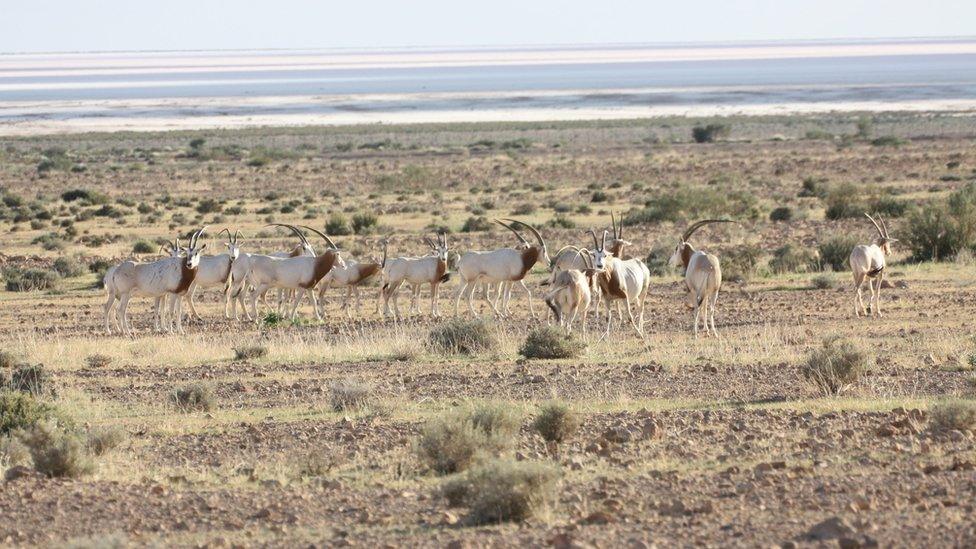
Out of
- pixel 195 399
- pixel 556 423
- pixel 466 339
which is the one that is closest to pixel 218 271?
pixel 466 339

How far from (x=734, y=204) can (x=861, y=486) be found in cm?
3279

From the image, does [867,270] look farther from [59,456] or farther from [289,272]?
[59,456]

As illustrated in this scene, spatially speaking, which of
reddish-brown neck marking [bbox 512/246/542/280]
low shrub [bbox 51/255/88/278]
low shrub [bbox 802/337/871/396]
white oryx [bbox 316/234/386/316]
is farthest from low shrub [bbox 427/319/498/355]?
low shrub [bbox 51/255/88/278]

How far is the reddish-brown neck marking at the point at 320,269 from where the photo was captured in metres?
24.2

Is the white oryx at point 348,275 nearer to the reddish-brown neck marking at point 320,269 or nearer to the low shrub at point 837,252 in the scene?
the reddish-brown neck marking at point 320,269

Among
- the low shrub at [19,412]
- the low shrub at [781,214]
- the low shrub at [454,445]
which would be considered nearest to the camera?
the low shrub at [454,445]

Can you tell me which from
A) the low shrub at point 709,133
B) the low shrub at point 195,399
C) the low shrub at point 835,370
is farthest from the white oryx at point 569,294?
the low shrub at point 709,133

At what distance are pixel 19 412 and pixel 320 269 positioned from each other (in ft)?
37.7

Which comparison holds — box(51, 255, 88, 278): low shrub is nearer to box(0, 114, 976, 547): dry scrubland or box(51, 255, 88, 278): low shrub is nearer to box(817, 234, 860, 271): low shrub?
box(0, 114, 976, 547): dry scrubland

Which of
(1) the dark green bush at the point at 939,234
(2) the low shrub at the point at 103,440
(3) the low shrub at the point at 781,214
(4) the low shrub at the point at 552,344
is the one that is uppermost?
(2) the low shrub at the point at 103,440

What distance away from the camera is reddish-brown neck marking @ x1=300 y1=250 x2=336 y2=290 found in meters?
24.2

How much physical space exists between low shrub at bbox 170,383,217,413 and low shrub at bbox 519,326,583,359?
15.6 ft

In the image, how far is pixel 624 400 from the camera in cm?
1425

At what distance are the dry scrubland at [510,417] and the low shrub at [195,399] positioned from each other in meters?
0.03
